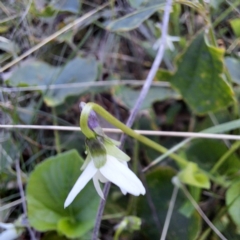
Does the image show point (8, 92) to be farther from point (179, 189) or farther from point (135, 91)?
point (179, 189)

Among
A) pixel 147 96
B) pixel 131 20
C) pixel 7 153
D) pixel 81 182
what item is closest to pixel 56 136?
pixel 7 153

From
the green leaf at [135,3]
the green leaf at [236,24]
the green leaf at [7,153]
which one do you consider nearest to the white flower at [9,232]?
the green leaf at [7,153]

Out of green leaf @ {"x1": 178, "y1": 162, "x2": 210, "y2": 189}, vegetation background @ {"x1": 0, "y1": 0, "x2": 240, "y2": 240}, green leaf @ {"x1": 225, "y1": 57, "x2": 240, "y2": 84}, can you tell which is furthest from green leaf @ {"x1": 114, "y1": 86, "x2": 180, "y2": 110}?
green leaf @ {"x1": 178, "y1": 162, "x2": 210, "y2": 189}

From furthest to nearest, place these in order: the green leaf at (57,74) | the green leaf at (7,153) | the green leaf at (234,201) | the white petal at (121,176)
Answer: the green leaf at (57,74) < the green leaf at (7,153) < the green leaf at (234,201) < the white petal at (121,176)

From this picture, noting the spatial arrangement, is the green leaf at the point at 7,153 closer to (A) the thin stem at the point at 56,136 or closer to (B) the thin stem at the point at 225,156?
(A) the thin stem at the point at 56,136

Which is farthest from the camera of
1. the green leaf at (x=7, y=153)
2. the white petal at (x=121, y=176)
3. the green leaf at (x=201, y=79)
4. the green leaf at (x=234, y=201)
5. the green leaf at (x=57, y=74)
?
the green leaf at (x=57, y=74)

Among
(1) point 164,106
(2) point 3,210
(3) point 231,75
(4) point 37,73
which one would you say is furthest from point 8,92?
(3) point 231,75

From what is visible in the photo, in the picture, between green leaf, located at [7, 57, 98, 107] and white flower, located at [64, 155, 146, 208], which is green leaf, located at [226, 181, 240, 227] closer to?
white flower, located at [64, 155, 146, 208]
